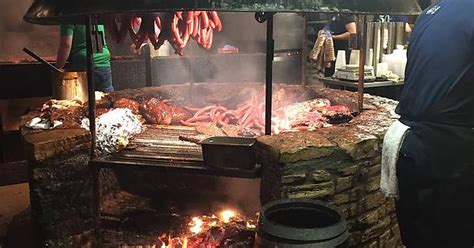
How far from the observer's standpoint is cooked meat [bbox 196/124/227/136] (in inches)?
238

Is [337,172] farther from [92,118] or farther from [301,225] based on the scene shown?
[92,118]

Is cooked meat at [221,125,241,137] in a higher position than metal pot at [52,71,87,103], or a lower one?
lower

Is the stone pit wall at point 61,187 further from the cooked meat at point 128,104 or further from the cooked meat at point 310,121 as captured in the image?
the cooked meat at point 310,121

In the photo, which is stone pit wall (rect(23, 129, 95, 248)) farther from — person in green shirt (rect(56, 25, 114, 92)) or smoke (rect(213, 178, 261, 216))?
person in green shirt (rect(56, 25, 114, 92))

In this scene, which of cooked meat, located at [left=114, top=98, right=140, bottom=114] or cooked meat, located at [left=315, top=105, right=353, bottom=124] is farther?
cooked meat, located at [left=114, top=98, right=140, bottom=114]

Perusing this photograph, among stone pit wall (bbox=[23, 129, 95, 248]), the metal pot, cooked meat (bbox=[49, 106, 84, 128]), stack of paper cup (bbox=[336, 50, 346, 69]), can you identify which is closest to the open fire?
stone pit wall (bbox=[23, 129, 95, 248])

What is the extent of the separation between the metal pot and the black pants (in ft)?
14.7

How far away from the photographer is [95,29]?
4707 mm

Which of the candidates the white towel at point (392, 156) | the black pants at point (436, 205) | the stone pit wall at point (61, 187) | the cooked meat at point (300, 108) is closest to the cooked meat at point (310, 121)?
the cooked meat at point (300, 108)

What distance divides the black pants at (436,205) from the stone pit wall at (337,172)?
86cm

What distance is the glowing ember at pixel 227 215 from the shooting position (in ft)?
18.3

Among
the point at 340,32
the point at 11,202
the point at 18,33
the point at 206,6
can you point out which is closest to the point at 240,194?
the point at 206,6

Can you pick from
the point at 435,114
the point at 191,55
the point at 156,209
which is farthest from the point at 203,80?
the point at 435,114

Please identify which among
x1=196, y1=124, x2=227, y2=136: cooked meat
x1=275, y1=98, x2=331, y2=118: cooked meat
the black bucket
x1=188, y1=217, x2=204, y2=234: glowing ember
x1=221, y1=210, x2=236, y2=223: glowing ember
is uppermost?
x1=275, y1=98, x2=331, y2=118: cooked meat
